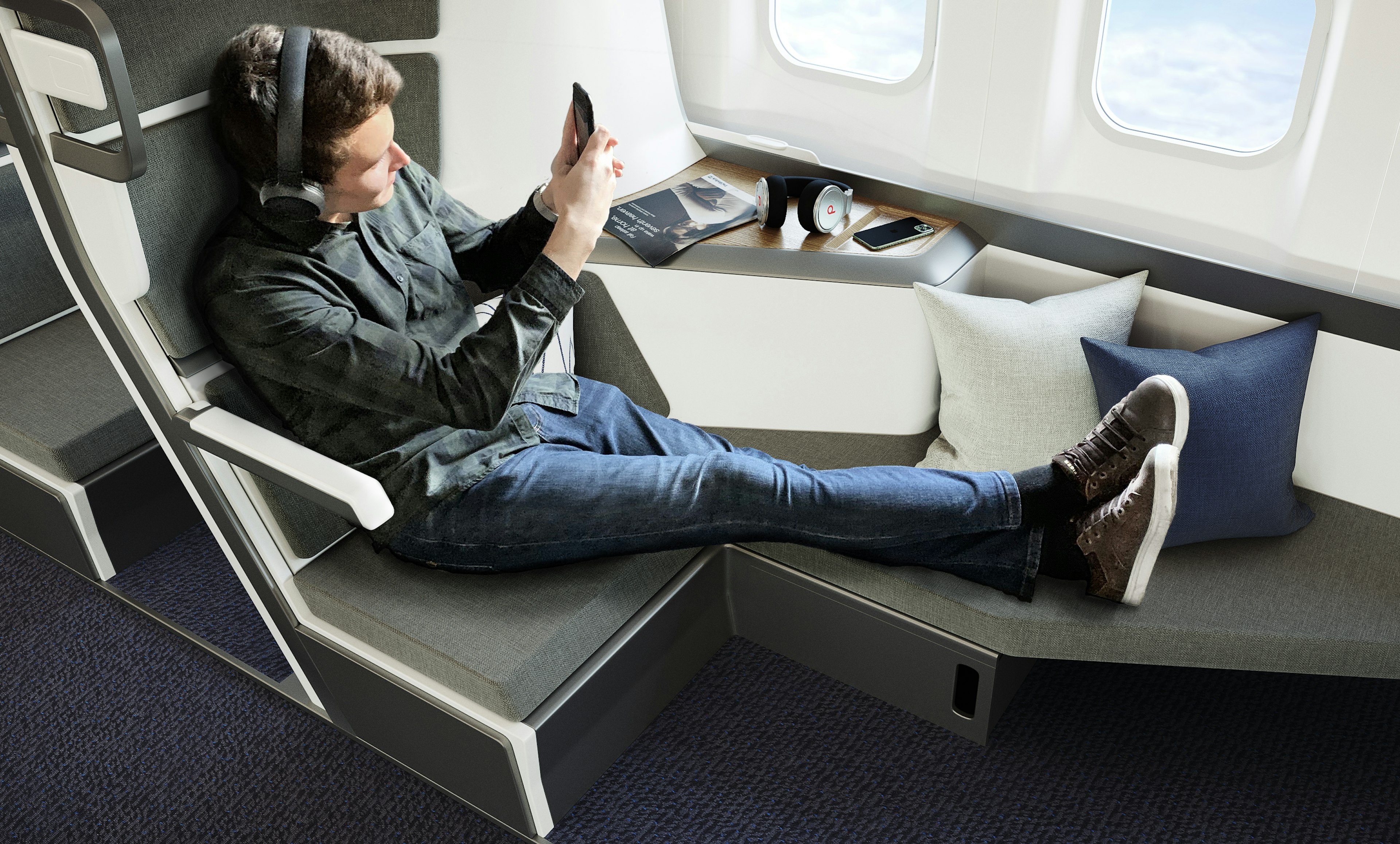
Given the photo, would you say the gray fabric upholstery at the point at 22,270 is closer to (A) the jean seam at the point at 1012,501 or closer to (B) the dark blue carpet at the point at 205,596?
(B) the dark blue carpet at the point at 205,596

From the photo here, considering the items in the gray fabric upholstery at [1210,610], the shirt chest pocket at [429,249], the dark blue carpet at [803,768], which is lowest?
the dark blue carpet at [803,768]

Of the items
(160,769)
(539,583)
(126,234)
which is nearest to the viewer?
(126,234)

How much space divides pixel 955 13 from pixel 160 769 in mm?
2224

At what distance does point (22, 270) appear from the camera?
251 centimetres

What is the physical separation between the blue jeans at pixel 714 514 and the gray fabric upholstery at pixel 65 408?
98cm

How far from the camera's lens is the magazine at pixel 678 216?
7.33 feet

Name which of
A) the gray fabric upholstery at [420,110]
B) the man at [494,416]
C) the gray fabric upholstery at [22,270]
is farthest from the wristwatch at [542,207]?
the gray fabric upholstery at [22,270]

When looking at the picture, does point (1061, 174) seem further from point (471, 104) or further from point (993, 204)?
point (471, 104)

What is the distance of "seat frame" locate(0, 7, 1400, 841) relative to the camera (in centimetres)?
162

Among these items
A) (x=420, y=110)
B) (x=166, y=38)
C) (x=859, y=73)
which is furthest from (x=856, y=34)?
(x=166, y=38)

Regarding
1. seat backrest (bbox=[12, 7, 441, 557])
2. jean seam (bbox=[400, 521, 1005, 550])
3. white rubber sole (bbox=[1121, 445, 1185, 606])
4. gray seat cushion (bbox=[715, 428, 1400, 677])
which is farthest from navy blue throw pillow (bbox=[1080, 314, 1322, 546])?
seat backrest (bbox=[12, 7, 441, 557])

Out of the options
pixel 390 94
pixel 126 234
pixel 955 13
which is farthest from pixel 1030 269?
pixel 126 234

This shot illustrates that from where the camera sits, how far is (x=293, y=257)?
5.04 ft

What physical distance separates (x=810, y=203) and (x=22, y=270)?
193cm
